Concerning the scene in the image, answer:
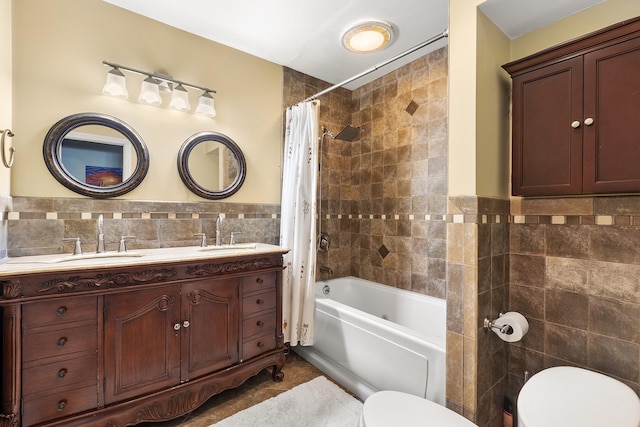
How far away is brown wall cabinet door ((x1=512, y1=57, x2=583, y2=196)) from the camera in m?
1.35

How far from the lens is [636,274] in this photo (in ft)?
4.30

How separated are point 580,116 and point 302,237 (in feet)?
6.09

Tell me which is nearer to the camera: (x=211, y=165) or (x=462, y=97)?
(x=462, y=97)

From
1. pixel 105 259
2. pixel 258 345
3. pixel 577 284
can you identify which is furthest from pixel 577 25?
pixel 105 259

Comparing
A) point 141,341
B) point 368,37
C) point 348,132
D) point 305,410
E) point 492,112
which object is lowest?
point 305,410

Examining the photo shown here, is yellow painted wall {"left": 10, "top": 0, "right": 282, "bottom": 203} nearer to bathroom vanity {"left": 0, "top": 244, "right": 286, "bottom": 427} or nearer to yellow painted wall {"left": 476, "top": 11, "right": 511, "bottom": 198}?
bathroom vanity {"left": 0, "top": 244, "right": 286, "bottom": 427}

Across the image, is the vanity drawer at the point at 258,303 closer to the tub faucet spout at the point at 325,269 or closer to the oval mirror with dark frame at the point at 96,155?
the tub faucet spout at the point at 325,269

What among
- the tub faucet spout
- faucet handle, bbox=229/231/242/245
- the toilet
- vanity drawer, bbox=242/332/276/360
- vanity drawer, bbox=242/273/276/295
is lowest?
vanity drawer, bbox=242/332/276/360

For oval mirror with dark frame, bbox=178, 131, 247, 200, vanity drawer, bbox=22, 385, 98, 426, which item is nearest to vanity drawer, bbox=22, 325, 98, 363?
vanity drawer, bbox=22, 385, 98, 426

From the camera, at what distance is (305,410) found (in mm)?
1814

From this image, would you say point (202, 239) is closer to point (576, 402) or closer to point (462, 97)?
point (462, 97)

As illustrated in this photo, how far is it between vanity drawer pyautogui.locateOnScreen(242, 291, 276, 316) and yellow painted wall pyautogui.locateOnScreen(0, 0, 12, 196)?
149 centimetres

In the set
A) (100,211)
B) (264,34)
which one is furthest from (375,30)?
(100,211)

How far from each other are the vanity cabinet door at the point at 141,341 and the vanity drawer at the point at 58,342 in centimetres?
7
